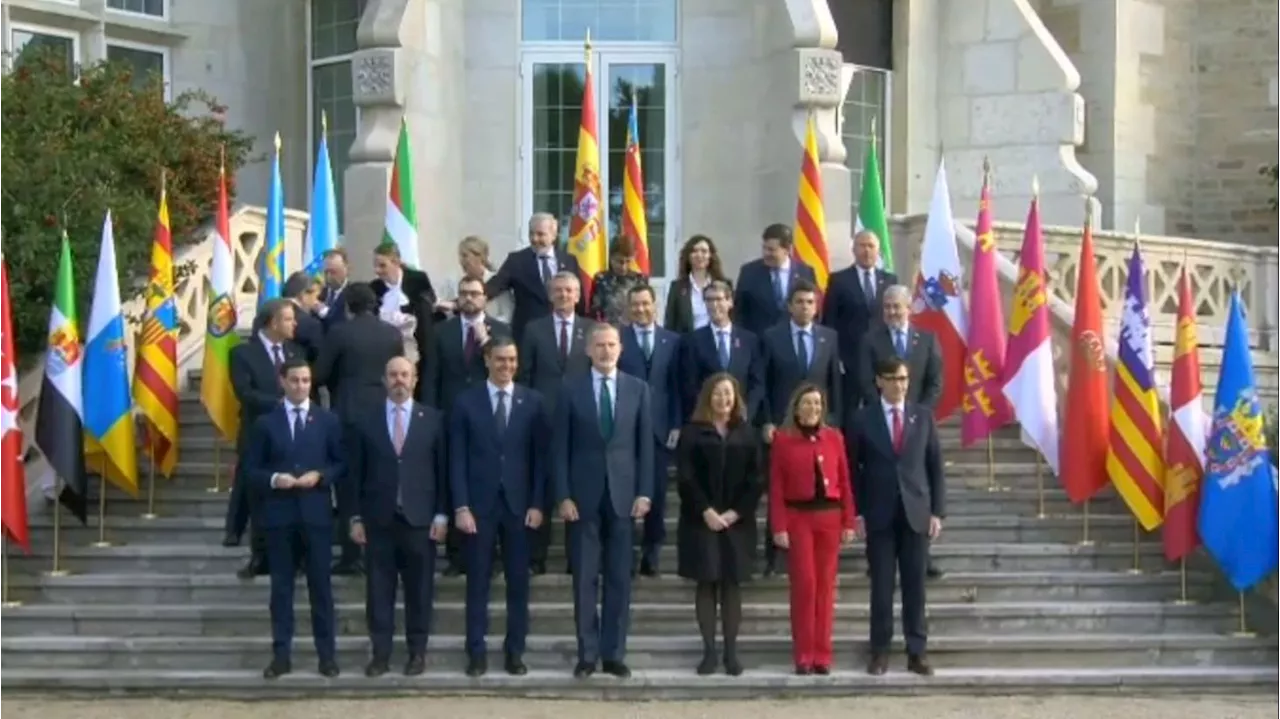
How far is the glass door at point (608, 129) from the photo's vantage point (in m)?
17.7

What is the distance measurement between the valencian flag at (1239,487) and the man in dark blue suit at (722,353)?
2798 mm

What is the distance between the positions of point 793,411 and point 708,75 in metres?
7.59

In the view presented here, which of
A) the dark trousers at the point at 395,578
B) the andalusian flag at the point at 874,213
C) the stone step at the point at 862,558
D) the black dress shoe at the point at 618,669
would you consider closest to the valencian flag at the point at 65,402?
the stone step at the point at 862,558

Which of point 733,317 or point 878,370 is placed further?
point 733,317

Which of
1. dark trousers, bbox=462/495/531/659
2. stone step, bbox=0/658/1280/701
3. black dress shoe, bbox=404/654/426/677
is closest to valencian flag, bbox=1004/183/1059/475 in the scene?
stone step, bbox=0/658/1280/701

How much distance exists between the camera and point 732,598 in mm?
10641

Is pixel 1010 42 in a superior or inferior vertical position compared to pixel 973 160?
superior

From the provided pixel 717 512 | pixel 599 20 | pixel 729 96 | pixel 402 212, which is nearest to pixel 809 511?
pixel 717 512

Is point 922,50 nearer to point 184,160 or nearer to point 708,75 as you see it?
point 708,75

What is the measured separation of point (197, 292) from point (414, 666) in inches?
223

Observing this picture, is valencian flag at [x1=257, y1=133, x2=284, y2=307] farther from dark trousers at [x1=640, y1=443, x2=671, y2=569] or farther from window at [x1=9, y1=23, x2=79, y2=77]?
window at [x1=9, y1=23, x2=79, y2=77]

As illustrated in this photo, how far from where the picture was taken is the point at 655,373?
11461 mm

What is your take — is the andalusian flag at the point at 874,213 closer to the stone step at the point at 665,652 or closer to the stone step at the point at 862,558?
the stone step at the point at 862,558

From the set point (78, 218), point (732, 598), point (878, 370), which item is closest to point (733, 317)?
point (878, 370)
